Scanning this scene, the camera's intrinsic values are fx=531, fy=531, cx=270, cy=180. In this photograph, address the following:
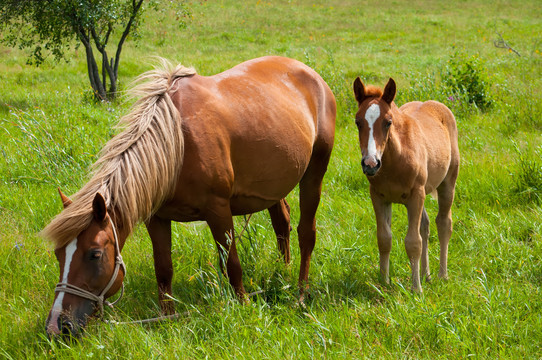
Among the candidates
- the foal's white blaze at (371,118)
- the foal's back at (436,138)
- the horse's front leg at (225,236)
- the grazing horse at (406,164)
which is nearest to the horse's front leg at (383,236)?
the grazing horse at (406,164)

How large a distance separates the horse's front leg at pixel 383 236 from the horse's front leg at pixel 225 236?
113 centimetres

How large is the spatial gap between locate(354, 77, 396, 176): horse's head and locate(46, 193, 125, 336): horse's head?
1587 mm

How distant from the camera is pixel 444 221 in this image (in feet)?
14.2

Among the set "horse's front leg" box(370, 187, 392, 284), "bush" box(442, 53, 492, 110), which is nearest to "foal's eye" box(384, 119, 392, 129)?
"horse's front leg" box(370, 187, 392, 284)

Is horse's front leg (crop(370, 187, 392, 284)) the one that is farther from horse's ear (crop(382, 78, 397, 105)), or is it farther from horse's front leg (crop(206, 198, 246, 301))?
horse's front leg (crop(206, 198, 246, 301))

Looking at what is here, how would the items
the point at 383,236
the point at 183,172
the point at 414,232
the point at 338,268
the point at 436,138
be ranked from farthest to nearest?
the point at 436,138
the point at 338,268
the point at 383,236
the point at 414,232
the point at 183,172

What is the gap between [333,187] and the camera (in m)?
5.88

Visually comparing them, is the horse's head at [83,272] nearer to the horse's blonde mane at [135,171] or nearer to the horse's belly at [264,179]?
the horse's blonde mane at [135,171]

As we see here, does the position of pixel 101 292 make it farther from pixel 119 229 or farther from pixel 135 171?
pixel 135 171

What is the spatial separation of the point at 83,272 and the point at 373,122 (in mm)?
2003

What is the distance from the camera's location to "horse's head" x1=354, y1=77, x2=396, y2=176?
335cm

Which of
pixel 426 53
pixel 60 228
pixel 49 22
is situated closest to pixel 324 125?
pixel 60 228

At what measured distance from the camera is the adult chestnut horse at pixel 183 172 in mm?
2850

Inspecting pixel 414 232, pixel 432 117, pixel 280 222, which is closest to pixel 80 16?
pixel 280 222
